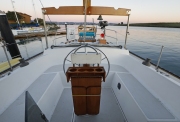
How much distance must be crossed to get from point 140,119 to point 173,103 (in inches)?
22.4

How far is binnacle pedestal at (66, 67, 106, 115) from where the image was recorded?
1516mm

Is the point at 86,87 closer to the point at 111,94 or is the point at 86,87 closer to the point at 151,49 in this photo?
the point at 111,94

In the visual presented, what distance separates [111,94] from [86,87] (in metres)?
1.23

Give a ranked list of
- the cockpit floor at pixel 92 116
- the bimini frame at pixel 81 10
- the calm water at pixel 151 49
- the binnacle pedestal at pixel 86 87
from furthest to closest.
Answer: the calm water at pixel 151 49, the bimini frame at pixel 81 10, the cockpit floor at pixel 92 116, the binnacle pedestal at pixel 86 87

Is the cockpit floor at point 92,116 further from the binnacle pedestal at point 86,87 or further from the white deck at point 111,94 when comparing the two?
the binnacle pedestal at point 86,87

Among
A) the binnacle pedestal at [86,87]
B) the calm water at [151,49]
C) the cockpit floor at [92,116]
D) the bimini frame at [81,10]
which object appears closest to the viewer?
the binnacle pedestal at [86,87]

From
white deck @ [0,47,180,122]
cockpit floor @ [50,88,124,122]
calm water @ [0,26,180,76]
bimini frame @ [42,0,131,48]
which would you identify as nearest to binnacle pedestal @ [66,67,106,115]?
cockpit floor @ [50,88,124,122]

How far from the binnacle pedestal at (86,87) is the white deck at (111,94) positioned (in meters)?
0.23

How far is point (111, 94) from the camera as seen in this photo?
2.63 meters

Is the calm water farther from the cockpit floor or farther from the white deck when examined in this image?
the cockpit floor

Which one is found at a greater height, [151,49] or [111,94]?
Answer: [111,94]

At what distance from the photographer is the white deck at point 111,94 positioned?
59.9 inches

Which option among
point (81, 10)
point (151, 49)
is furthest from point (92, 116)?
point (151, 49)

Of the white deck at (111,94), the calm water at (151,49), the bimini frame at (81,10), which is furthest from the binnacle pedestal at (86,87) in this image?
the bimini frame at (81,10)
